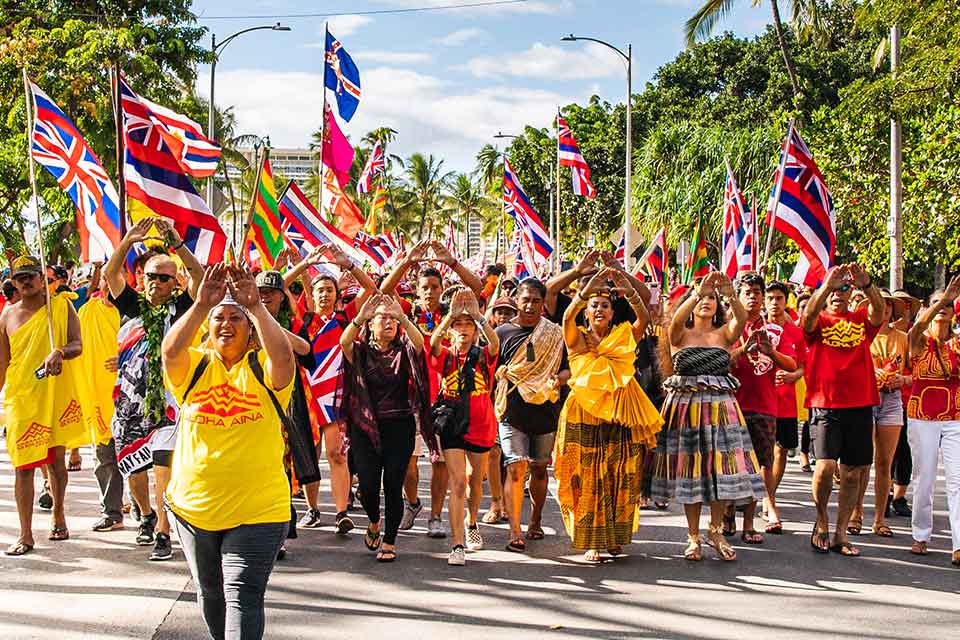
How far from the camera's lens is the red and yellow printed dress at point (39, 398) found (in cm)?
751

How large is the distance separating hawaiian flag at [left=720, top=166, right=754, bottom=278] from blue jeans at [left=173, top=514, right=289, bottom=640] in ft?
29.6

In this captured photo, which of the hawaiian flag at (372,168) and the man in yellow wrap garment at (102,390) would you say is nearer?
the man in yellow wrap garment at (102,390)

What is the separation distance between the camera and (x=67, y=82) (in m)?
22.9

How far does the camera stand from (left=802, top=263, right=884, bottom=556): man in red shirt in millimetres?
7695

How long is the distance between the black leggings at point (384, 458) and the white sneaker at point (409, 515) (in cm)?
86

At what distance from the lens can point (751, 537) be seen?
7988 millimetres

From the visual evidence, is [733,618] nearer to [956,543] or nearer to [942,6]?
Result: [956,543]

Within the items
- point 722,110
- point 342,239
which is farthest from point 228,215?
point 342,239

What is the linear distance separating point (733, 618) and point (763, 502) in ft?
10.8

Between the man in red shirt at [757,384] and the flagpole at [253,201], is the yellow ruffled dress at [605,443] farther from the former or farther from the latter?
the flagpole at [253,201]

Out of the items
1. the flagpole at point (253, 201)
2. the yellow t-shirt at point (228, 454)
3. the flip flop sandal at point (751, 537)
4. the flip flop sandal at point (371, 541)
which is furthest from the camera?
the flip flop sandal at point (751, 537)

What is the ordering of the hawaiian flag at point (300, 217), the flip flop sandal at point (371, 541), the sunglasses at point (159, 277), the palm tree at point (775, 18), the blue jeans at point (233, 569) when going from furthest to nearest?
the palm tree at point (775, 18)
the hawaiian flag at point (300, 217)
the flip flop sandal at point (371, 541)
the sunglasses at point (159, 277)
the blue jeans at point (233, 569)

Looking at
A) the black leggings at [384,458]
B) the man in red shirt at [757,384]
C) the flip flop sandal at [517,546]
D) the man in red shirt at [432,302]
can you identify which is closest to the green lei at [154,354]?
the black leggings at [384,458]

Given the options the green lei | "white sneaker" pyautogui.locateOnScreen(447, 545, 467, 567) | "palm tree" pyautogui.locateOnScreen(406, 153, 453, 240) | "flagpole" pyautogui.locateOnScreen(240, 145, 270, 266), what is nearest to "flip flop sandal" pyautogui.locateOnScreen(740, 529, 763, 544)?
"white sneaker" pyautogui.locateOnScreen(447, 545, 467, 567)
